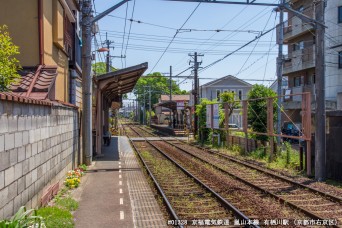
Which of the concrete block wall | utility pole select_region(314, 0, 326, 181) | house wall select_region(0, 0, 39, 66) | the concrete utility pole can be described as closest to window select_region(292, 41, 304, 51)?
utility pole select_region(314, 0, 326, 181)

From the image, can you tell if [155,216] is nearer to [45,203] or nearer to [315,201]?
[45,203]

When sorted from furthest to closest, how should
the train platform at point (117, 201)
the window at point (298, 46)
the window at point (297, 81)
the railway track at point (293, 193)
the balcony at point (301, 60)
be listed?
1. the window at point (297, 81)
2. the window at point (298, 46)
3. the balcony at point (301, 60)
4. the railway track at point (293, 193)
5. the train platform at point (117, 201)

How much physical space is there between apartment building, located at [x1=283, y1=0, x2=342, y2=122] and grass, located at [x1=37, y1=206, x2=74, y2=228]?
21.6m

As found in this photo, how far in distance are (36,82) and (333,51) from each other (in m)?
25.0

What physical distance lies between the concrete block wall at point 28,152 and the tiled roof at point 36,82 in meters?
0.51

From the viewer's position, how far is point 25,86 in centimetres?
984

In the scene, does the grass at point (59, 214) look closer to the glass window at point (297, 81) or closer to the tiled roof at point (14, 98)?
the tiled roof at point (14, 98)

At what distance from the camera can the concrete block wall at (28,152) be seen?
5.48 meters

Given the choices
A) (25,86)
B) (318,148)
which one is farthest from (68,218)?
(318,148)

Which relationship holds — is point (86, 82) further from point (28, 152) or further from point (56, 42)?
point (28, 152)

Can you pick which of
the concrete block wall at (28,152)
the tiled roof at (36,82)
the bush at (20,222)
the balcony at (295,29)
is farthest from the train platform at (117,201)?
the balcony at (295,29)

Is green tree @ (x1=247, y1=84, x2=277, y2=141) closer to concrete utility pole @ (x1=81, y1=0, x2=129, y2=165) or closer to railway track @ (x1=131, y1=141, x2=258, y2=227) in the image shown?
railway track @ (x1=131, y1=141, x2=258, y2=227)

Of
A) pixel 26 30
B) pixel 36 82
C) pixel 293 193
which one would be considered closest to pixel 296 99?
pixel 293 193

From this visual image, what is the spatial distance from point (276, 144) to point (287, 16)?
23146mm
